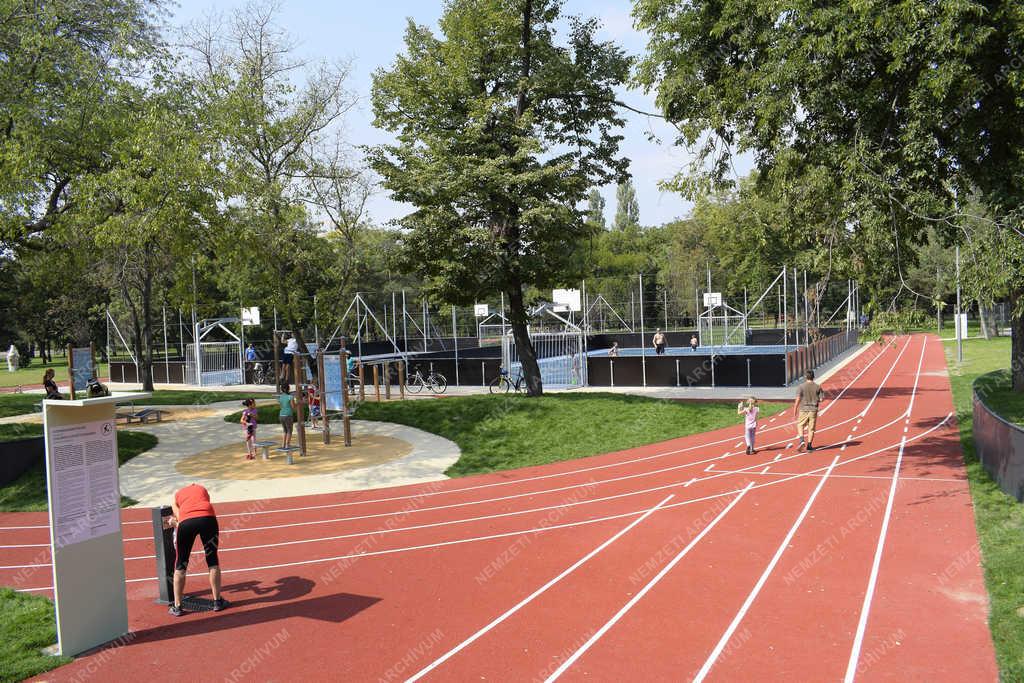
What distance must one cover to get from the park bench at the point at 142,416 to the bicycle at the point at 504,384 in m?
12.5

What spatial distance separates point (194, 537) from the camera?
8.54 metres

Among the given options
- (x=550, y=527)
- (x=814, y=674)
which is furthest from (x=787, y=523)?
(x=814, y=674)

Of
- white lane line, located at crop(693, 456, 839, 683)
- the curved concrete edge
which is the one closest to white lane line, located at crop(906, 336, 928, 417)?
white lane line, located at crop(693, 456, 839, 683)

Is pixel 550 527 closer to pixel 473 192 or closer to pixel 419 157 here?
pixel 473 192

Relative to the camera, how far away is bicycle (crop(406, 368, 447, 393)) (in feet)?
107

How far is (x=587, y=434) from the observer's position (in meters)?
19.8

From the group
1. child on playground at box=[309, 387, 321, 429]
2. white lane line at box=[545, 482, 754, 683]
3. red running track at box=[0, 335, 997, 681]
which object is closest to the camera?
white lane line at box=[545, 482, 754, 683]

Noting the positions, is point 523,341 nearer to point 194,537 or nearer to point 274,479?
point 274,479

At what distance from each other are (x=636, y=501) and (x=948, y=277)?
6.50 meters

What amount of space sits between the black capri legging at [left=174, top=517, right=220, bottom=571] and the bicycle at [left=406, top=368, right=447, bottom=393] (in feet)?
Result: 77.5

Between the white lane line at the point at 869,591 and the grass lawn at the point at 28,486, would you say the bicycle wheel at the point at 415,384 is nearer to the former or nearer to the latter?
the grass lawn at the point at 28,486

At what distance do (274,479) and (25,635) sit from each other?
8.48 m

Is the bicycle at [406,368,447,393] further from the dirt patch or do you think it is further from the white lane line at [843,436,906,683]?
the white lane line at [843,436,906,683]

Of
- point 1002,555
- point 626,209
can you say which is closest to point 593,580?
point 1002,555
